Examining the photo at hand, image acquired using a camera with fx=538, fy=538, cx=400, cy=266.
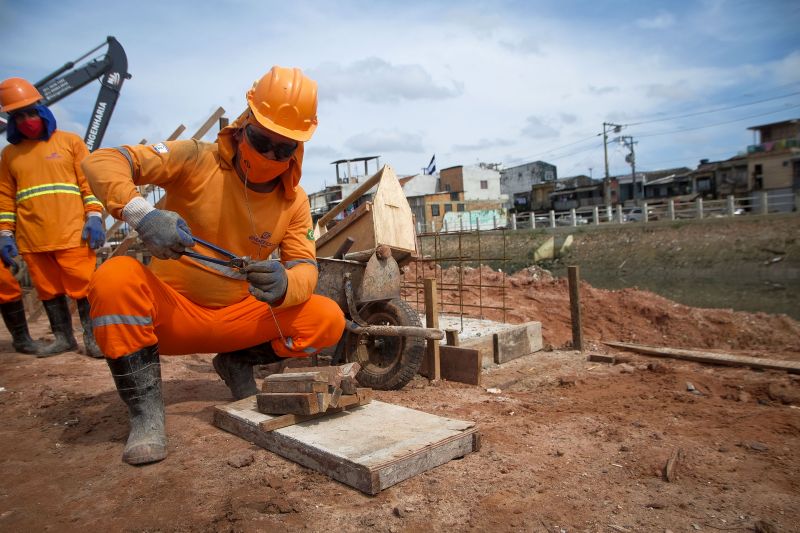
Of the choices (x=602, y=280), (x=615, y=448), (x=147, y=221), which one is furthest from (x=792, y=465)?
(x=602, y=280)

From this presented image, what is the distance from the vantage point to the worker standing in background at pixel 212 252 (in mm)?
2605

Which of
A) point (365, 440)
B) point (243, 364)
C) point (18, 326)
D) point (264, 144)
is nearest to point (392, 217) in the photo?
point (243, 364)

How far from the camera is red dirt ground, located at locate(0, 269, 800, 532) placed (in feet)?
7.07

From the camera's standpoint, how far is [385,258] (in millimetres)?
4594

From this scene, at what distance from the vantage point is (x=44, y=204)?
457cm

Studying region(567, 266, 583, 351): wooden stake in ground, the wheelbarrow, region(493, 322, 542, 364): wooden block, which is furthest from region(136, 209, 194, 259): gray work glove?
region(567, 266, 583, 351): wooden stake in ground

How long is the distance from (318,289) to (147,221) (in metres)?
2.44

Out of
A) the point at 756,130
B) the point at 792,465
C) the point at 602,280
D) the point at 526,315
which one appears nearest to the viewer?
the point at 792,465

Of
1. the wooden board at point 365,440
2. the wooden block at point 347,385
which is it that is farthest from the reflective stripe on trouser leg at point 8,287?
the wooden block at point 347,385

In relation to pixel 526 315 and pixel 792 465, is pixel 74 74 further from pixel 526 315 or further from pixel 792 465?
pixel 792 465

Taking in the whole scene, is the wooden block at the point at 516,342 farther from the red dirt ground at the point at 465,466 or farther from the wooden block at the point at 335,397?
the wooden block at the point at 335,397

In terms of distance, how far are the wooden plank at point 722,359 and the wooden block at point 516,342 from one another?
1.09 meters

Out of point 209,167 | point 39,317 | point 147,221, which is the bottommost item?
point 39,317

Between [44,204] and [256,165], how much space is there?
108 inches
